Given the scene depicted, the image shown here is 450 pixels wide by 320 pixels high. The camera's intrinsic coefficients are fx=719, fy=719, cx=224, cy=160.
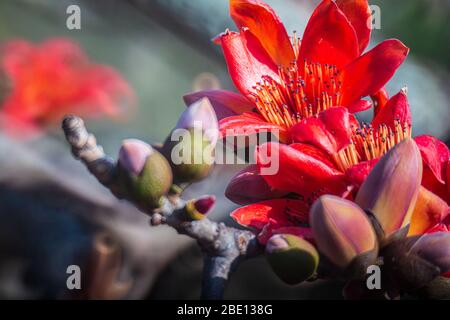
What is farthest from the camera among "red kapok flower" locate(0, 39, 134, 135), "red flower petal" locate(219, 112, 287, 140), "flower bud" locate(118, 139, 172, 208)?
"red kapok flower" locate(0, 39, 134, 135)

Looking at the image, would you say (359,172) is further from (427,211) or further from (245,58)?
(245,58)

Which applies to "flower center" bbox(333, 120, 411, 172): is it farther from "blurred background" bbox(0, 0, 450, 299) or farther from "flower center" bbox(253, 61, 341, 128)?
"blurred background" bbox(0, 0, 450, 299)

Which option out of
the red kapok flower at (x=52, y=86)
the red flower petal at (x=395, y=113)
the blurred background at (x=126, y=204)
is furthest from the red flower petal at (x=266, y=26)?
the red kapok flower at (x=52, y=86)

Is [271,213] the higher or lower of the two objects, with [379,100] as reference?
lower

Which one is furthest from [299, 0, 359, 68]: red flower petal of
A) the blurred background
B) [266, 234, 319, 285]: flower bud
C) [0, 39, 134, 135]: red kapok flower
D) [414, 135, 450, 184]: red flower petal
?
[0, 39, 134, 135]: red kapok flower

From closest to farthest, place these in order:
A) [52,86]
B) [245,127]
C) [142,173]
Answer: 1. [142,173]
2. [245,127]
3. [52,86]

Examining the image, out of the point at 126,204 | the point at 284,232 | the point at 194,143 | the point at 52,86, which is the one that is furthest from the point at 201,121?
the point at 52,86
